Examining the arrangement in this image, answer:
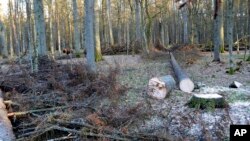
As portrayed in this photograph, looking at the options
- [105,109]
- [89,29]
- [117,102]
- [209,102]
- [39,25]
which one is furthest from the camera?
[39,25]

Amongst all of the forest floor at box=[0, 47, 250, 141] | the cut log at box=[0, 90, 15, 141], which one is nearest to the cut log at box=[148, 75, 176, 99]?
the forest floor at box=[0, 47, 250, 141]

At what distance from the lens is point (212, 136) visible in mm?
5832

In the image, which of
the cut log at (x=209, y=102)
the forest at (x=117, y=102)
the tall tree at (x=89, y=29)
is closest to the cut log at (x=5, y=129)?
the forest at (x=117, y=102)

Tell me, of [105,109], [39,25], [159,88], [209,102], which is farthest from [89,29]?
[209,102]

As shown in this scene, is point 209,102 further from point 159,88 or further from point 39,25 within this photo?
point 39,25

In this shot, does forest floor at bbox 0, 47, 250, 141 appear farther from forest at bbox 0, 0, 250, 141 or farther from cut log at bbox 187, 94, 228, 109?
cut log at bbox 187, 94, 228, 109

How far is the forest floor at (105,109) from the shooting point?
5949 mm

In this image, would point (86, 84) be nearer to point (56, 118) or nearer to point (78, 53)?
point (56, 118)

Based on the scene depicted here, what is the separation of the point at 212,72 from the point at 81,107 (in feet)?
23.8

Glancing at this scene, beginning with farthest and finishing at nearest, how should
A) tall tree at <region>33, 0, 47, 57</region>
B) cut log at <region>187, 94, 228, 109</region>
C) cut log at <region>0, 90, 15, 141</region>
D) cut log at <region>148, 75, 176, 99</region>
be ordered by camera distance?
tall tree at <region>33, 0, 47, 57</region>, cut log at <region>148, 75, 176, 99</region>, cut log at <region>187, 94, 228, 109</region>, cut log at <region>0, 90, 15, 141</region>

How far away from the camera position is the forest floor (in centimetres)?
595

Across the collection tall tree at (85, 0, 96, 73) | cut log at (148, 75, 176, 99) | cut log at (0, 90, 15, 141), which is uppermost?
tall tree at (85, 0, 96, 73)

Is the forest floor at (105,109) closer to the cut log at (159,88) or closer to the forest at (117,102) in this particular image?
the forest at (117,102)

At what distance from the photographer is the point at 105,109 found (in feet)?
23.4
